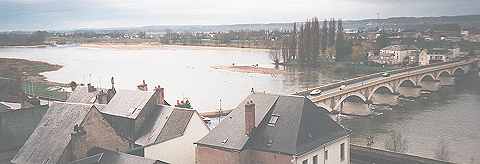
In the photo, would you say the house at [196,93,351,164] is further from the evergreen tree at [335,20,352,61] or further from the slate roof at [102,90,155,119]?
the evergreen tree at [335,20,352,61]

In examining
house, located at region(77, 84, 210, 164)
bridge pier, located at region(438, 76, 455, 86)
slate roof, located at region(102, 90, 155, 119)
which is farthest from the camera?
bridge pier, located at region(438, 76, 455, 86)

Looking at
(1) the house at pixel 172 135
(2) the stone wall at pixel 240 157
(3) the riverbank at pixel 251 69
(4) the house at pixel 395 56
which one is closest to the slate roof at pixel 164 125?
(1) the house at pixel 172 135

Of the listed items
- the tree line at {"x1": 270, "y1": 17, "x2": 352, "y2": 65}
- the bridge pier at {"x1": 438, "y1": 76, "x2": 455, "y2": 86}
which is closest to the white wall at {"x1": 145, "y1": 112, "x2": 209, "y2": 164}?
the bridge pier at {"x1": 438, "y1": 76, "x2": 455, "y2": 86}

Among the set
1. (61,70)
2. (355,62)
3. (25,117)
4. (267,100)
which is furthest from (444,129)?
(61,70)

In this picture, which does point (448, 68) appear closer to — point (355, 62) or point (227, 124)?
point (355, 62)

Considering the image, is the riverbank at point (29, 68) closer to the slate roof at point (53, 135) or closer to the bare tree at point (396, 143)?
the bare tree at point (396, 143)

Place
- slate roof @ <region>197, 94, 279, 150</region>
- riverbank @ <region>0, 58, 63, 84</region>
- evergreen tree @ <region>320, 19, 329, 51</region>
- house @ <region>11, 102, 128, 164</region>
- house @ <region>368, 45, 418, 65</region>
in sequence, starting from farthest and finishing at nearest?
evergreen tree @ <region>320, 19, 329, 51</region>, house @ <region>368, 45, 418, 65</region>, riverbank @ <region>0, 58, 63, 84</region>, slate roof @ <region>197, 94, 279, 150</region>, house @ <region>11, 102, 128, 164</region>
